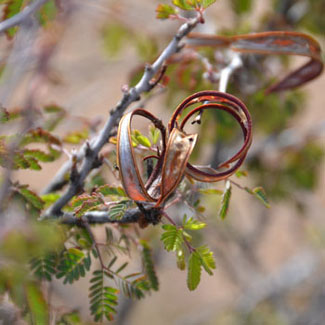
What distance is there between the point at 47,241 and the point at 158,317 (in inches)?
187

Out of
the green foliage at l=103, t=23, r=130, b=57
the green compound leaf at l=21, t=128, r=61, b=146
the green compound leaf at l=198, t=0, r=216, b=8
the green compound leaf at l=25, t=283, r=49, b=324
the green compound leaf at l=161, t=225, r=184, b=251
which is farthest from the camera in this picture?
the green foliage at l=103, t=23, r=130, b=57

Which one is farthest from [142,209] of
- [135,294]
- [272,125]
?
[272,125]

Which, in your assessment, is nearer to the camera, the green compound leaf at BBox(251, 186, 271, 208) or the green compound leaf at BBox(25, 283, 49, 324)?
the green compound leaf at BBox(25, 283, 49, 324)

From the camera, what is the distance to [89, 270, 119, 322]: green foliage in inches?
40.0

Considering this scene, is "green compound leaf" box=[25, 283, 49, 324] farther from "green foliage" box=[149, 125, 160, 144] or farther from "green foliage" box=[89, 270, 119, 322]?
"green foliage" box=[149, 125, 160, 144]

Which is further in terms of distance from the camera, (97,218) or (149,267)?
(149,267)

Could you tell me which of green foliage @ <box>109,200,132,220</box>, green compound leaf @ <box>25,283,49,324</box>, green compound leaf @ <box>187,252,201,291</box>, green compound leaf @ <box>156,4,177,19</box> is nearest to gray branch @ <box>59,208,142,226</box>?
green foliage @ <box>109,200,132,220</box>

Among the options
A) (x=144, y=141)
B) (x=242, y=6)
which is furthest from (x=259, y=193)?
(x=242, y=6)

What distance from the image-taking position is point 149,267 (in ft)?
3.72

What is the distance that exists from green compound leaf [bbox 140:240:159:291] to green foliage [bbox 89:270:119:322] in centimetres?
13

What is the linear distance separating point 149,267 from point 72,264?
210 millimetres

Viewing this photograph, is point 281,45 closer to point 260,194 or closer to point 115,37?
point 260,194

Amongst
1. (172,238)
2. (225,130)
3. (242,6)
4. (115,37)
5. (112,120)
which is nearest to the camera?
(172,238)

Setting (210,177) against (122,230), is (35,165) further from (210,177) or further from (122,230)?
(210,177)
